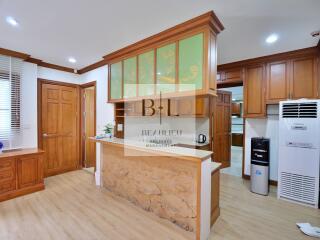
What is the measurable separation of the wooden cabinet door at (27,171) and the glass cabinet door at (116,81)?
196 cm

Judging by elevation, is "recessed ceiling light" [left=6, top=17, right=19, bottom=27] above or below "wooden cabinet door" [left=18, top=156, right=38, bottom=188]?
above

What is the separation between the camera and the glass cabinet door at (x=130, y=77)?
307 centimetres

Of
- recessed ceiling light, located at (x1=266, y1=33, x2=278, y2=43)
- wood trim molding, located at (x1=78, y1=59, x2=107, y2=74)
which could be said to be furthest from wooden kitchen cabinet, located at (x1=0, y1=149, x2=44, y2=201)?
recessed ceiling light, located at (x1=266, y1=33, x2=278, y2=43)

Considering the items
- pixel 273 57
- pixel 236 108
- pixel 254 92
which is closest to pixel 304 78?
pixel 273 57

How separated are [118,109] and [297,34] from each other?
3.34 metres

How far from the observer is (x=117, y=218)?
2.37 metres

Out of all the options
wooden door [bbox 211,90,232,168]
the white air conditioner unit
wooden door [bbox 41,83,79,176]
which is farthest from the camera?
wooden door [bbox 211,90,232,168]

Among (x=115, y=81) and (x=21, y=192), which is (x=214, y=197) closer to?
(x=115, y=81)

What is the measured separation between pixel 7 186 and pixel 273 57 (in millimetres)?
5530

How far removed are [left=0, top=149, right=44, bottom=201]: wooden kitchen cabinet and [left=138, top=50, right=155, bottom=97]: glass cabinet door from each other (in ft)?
7.94

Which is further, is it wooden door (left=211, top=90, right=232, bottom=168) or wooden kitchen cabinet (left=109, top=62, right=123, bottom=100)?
wooden door (left=211, top=90, right=232, bottom=168)

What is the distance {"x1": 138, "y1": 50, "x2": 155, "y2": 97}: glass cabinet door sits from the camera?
2.77 metres

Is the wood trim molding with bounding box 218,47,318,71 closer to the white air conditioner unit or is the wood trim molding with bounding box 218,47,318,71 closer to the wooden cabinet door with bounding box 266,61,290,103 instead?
the wooden cabinet door with bounding box 266,61,290,103

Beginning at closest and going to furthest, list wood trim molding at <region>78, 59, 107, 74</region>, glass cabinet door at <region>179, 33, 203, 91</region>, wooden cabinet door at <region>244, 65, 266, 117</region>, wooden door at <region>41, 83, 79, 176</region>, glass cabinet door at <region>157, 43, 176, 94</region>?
glass cabinet door at <region>179, 33, 203, 91</region>, glass cabinet door at <region>157, 43, 176, 94</region>, wooden cabinet door at <region>244, 65, 266, 117</region>, wood trim molding at <region>78, 59, 107, 74</region>, wooden door at <region>41, 83, 79, 176</region>
